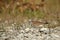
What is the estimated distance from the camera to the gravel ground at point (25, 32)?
2.34 metres

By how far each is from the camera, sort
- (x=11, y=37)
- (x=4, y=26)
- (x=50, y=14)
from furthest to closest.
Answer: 1. (x=50, y=14)
2. (x=4, y=26)
3. (x=11, y=37)

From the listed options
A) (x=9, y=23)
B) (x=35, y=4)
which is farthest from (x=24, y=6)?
(x=9, y=23)

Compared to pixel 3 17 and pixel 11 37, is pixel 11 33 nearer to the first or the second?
pixel 11 37

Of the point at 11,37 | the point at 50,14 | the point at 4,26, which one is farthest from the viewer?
the point at 50,14

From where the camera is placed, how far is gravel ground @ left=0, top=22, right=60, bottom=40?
7.67 ft

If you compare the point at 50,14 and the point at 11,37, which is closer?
the point at 11,37

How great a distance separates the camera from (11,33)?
2422mm

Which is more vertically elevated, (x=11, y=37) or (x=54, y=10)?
(x=54, y=10)

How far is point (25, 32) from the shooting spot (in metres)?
2.44

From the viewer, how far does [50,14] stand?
107 inches

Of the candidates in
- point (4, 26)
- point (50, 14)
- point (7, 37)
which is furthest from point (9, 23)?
point (50, 14)

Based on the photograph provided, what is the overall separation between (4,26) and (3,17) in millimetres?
175

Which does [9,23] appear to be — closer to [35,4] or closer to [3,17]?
[3,17]

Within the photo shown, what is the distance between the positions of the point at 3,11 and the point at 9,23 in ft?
0.73
